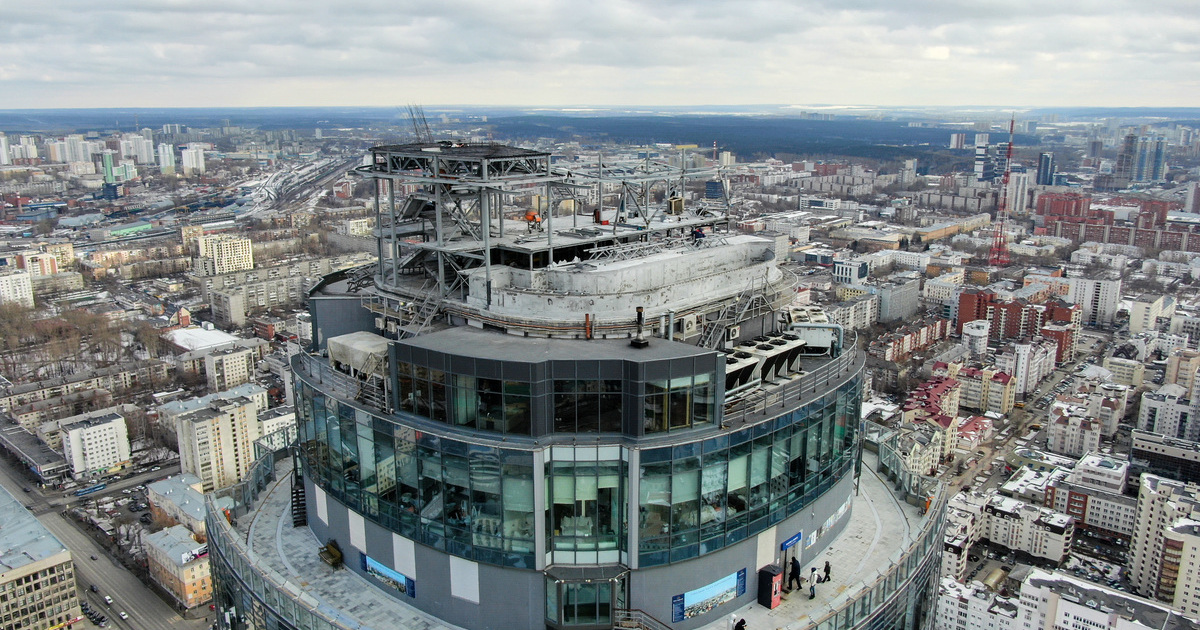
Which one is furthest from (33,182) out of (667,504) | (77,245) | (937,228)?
(667,504)

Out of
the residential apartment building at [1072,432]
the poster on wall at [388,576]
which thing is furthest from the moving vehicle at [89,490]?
the residential apartment building at [1072,432]

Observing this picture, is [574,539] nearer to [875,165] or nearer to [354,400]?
[354,400]

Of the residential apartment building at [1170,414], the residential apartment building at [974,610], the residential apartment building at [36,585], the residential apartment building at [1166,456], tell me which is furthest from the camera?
the residential apartment building at [1170,414]

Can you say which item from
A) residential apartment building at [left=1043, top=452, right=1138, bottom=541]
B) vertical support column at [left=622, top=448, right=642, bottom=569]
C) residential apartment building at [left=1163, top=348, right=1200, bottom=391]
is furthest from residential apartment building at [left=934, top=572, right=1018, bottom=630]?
residential apartment building at [left=1163, top=348, right=1200, bottom=391]

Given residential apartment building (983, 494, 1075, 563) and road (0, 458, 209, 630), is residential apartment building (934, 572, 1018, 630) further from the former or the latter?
road (0, 458, 209, 630)

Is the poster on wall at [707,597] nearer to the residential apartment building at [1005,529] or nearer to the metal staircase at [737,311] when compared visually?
the metal staircase at [737,311]

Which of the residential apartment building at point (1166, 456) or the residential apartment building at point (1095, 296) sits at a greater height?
the residential apartment building at point (1095, 296)

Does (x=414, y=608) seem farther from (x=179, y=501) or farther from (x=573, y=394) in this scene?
(x=179, y=501)
